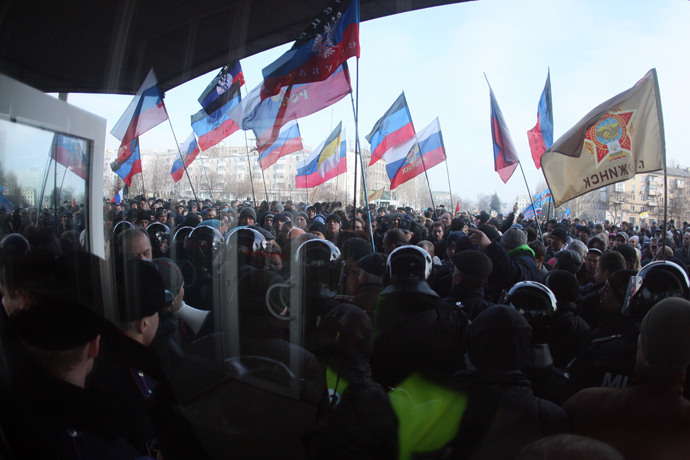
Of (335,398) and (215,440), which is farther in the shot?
(215,440)

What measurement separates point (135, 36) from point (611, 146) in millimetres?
3671

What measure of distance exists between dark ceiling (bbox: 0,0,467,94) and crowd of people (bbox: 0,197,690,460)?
0.79 m

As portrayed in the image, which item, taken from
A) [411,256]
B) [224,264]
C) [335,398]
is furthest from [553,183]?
[224,264]

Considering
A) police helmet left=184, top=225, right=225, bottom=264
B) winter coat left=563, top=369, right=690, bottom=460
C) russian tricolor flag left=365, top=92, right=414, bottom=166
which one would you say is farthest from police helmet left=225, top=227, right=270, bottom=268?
russian tricolor flag left=365, top=92, right=414, bottom=166

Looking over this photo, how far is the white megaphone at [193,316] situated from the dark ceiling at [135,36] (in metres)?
1.62

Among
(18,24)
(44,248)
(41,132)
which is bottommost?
(44,248)

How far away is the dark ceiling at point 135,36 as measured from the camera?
198 centimetres

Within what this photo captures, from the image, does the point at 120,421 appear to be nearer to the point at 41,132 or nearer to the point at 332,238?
the point at 41,132

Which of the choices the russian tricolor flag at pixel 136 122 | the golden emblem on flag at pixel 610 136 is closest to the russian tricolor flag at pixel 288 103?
the russian tricolor flag at pixel 136 122

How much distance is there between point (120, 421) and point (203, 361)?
5.08 ft

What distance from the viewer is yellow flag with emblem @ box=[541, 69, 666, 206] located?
2.78m

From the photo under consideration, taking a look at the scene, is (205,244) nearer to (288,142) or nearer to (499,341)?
(499,341)

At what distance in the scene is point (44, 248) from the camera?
2031 millimetres

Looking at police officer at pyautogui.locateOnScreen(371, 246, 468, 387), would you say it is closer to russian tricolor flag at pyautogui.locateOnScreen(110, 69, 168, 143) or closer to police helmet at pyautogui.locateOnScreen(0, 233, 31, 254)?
police helmet at pyautogui.locateOnScreen(0, 233, 31, 254)
